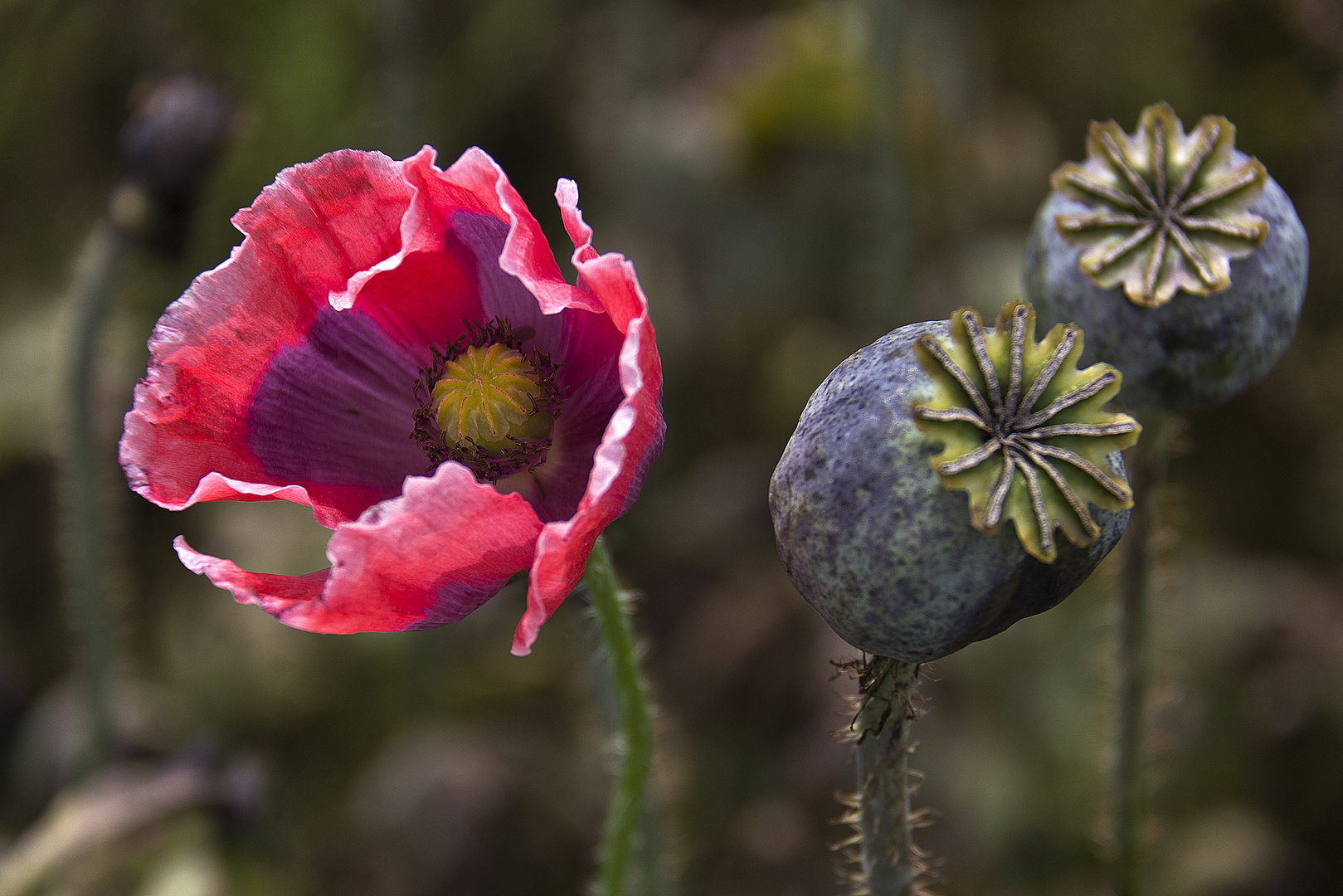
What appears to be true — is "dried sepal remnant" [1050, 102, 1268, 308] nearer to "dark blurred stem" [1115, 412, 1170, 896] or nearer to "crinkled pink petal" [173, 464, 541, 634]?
"dark blurred stem" [1115, 412, 1170, 896]

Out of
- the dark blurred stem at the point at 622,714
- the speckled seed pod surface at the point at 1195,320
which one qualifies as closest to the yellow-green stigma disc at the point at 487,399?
the dark blurred stem at the point at 622,714

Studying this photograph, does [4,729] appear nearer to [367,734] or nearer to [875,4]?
[367,734]

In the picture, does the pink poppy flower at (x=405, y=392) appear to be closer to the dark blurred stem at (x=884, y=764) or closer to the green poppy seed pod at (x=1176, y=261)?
the dark blurred stem at (x=884, y=764)

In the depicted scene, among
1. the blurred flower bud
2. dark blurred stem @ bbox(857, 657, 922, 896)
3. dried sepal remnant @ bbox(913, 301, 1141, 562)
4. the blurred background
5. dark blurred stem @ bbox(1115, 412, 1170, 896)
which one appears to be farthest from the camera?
the blurred background

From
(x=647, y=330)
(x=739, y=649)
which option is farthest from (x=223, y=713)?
(x=647, y=330)

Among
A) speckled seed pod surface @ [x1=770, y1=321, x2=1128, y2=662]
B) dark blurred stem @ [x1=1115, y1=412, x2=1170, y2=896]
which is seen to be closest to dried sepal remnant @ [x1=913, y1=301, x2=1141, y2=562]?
speckled seed pod surface @ [x1=770, y1=321, x2=1128, y2=662]

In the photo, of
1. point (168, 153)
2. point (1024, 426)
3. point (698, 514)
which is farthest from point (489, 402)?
point (698, 514)

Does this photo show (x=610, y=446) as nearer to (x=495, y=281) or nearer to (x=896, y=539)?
(x=896, y=539)
